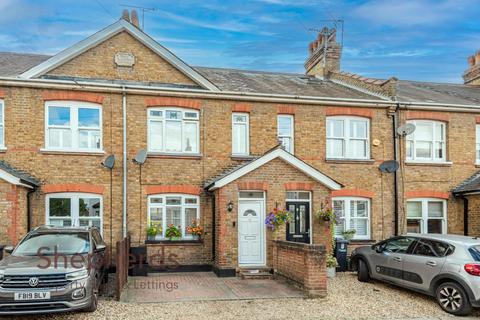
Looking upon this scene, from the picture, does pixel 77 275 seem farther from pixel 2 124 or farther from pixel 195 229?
pixel 2 124

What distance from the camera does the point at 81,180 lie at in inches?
586

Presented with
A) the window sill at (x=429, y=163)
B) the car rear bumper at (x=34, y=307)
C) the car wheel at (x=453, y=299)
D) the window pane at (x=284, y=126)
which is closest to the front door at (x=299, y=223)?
the window pane at (x=284, y=126)

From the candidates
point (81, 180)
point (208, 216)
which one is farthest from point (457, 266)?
point (81, 180)

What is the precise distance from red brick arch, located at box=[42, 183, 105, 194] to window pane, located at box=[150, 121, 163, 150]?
2.19 metres

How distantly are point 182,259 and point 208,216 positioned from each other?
5.35ft

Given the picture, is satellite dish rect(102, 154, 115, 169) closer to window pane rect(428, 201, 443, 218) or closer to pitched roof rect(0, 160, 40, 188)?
pitched roof rect(0, 160, 40, 188)

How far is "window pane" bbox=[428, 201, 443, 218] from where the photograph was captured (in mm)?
17828

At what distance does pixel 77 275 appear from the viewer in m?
9.02

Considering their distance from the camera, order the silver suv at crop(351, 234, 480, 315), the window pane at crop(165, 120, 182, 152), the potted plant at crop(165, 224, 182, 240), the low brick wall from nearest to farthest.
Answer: the silver suv at crop(351, 234, 480, 315), the low brick wall, the potted plant at crop(165, 224, 182, 240), the window pane at crop(165, 120, 182, 152)

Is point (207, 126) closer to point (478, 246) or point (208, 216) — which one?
point (208, 216)

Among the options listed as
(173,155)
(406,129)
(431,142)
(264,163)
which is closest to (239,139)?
(264,163)

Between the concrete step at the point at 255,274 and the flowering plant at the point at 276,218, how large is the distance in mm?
1350

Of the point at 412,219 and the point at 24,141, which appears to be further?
the point at 412,219

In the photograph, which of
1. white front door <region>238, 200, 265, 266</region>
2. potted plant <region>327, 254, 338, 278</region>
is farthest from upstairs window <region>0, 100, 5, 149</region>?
potted plant <region>327, 254, 338, 278</region>
